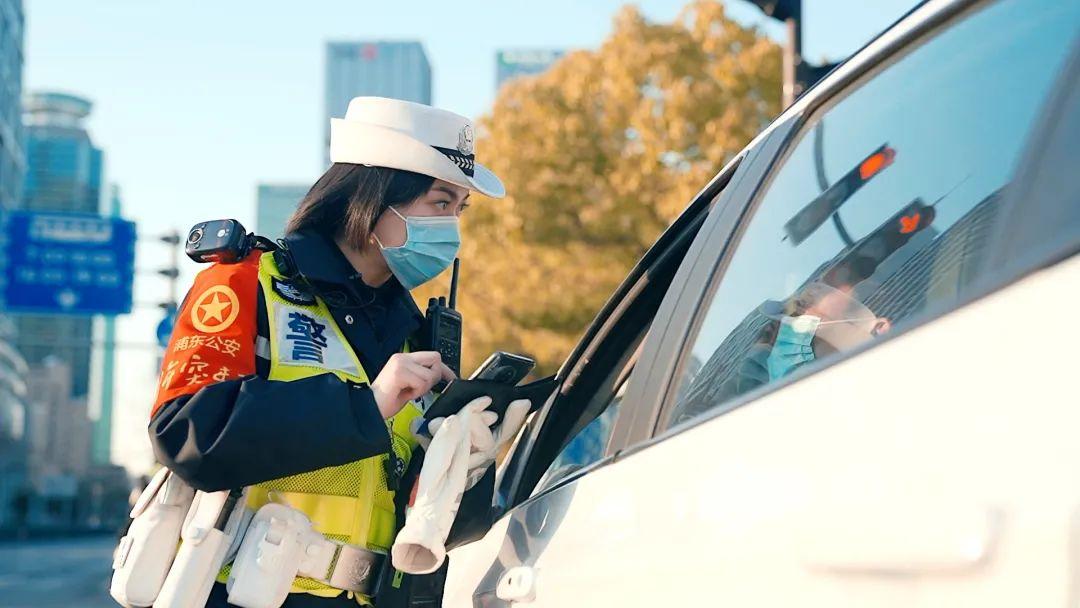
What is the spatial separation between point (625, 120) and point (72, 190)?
107 metres

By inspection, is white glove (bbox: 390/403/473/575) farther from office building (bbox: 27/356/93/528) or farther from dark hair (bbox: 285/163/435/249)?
office building (bbox: 27/356/93/528)

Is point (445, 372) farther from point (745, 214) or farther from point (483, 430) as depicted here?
point (745, 214)

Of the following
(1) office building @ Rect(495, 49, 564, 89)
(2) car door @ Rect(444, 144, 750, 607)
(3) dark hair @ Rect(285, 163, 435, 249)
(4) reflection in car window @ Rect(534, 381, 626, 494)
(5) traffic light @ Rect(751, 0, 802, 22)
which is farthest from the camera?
(1) office building @ Rect(495, 49, 564, 89)

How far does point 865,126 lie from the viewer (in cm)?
169

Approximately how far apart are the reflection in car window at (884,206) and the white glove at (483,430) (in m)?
0.46

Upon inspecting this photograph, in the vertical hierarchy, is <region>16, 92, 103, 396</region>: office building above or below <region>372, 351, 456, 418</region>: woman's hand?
above

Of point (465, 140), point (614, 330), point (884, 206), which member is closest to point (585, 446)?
point (614, 330)

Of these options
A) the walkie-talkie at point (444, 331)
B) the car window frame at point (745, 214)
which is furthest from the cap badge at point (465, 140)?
the car window frame at point (745, 214)

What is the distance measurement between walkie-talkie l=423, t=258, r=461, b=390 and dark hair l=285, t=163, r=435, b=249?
205mm

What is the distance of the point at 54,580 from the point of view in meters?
21.9

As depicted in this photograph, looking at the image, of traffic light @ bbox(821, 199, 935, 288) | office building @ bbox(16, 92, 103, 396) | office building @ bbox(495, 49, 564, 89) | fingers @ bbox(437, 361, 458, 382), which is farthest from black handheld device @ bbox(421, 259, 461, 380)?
office building @ bbox(495, 49, 564, 89)

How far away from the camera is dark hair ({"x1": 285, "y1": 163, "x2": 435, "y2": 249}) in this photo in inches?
105

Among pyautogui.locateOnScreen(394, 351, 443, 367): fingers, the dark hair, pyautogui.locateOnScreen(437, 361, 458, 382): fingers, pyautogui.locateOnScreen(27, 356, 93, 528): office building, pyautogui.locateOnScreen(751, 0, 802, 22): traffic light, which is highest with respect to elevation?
pyautogui.locateOnScreen(751, 0, 802, 22): traffic light

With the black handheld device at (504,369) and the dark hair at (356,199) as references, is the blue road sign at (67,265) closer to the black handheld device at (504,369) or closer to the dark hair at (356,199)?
the dark hair at (356,199)
